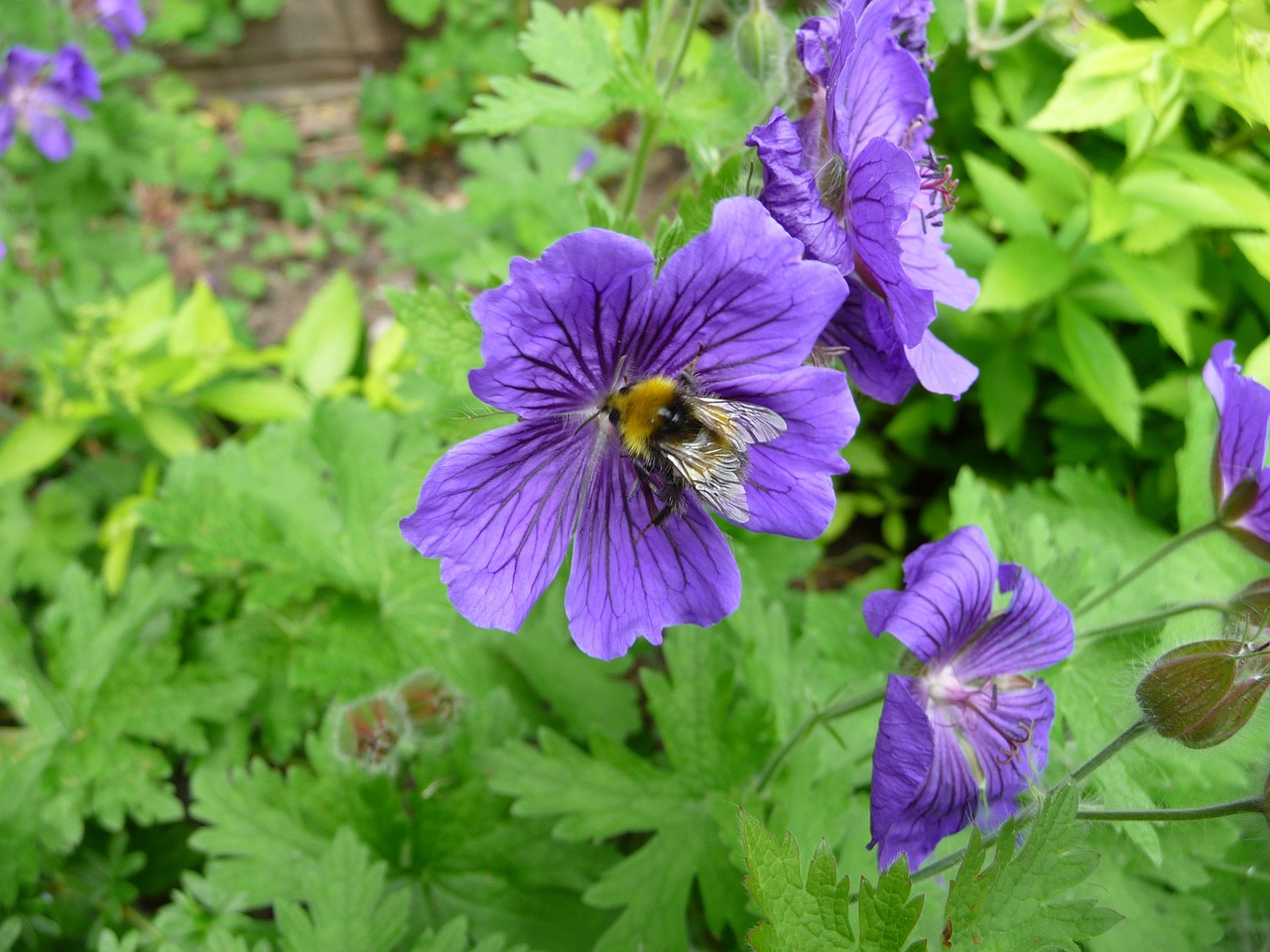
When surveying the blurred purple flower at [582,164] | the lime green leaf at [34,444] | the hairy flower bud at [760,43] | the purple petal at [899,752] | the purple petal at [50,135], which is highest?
the hairy flower bud at [760,43]

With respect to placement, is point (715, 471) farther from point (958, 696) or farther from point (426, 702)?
point (426, 702)

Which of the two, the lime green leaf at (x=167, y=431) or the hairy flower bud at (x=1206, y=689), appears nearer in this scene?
the hairy flower bud at (x=1206, y=689)

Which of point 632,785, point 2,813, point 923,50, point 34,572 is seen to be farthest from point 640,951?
point 34,572

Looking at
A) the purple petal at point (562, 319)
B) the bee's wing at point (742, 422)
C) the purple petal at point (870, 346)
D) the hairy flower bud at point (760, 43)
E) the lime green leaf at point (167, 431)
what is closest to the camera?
the purple petal at point (562, 319)

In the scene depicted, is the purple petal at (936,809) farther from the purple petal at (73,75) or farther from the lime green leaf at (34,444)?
the purple petal at (73,75)

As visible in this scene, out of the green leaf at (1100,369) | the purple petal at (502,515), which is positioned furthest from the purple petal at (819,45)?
the green leaf at (1100,369)

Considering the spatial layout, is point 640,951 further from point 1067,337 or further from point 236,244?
point 236,244
